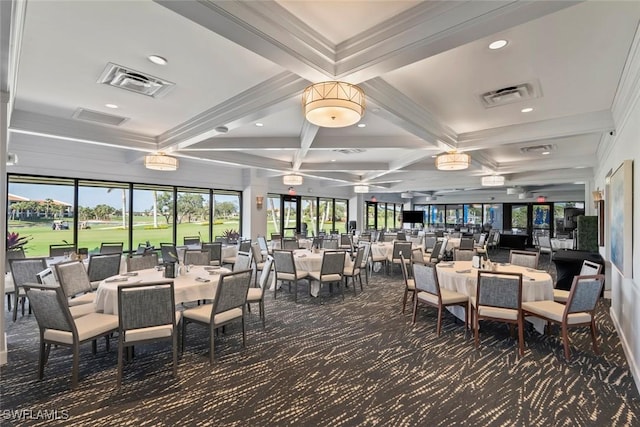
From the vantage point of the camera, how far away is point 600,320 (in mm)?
4820

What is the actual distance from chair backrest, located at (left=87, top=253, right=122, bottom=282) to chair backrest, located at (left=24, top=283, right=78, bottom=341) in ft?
7.92

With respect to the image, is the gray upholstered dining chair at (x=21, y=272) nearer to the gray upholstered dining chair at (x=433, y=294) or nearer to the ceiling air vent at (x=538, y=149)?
the gray upholstered dining chair at (x=433, y=294)

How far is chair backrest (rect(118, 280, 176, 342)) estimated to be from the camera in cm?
294

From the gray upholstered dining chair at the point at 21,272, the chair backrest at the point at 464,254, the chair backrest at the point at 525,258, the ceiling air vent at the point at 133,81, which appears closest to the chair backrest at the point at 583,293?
the chair backrest at the point at 525,258

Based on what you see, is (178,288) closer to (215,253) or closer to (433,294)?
(433,294)

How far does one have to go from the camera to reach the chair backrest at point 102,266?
5.26 metres

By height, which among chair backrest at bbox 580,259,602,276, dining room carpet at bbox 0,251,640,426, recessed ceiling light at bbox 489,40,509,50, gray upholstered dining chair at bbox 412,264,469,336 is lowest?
dining room carpet at bbox 0,251,640,426

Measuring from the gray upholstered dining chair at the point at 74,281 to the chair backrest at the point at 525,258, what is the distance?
688cm

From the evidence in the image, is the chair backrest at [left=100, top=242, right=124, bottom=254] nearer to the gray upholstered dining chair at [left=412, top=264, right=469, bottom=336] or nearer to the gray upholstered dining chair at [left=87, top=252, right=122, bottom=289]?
the gray upholstered dining chair at [left=87, top=252, right=122, bottom=289]

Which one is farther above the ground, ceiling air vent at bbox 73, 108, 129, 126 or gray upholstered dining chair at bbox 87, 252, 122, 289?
ceiling air vent at bbox 73, 108, 129, 126

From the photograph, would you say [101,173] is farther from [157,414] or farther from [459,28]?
[459,28]

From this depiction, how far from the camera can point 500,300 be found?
3805 mm

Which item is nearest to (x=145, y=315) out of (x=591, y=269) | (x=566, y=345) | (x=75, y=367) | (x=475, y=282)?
(x=75, y=367)

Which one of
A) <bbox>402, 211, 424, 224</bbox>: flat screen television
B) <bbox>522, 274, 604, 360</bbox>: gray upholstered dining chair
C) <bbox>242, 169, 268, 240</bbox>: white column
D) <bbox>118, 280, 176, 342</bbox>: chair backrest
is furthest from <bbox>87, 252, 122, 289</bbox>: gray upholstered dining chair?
<bbox>402, 211, 424, 224</bbox>: flat screen television
